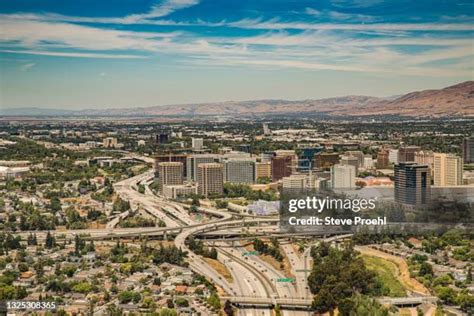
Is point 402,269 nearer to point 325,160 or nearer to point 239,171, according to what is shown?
point 325,160

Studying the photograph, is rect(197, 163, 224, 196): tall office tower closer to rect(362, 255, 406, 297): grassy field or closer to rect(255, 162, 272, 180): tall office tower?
rect(255, 162, 272, 180): tall office tower

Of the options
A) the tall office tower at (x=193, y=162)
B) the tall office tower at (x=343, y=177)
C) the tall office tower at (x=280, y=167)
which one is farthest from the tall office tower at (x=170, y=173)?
the tall office tower at (x=343, y=177)

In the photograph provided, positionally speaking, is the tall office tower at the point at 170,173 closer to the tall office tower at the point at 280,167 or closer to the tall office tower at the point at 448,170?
the tall office tower at the point at 280,167

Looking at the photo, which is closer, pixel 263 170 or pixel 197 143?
pixel 263 170

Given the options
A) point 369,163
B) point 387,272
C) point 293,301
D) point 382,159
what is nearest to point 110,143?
point 369,163

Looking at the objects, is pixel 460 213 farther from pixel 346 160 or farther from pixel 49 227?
pixel 49 227

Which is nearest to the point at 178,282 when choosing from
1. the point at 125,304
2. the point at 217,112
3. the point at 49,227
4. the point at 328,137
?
the point at 125,304

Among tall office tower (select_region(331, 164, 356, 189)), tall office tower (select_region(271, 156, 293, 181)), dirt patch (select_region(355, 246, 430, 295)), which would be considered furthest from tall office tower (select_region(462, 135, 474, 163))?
dirt patch (select_region(355, 246, 430, 295))
